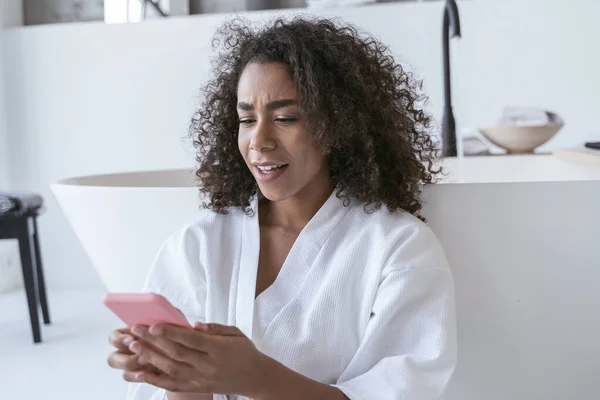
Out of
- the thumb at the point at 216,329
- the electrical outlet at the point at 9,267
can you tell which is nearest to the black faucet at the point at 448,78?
the thumb at the point at 216,329

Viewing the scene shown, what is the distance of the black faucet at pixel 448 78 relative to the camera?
2.44 metres

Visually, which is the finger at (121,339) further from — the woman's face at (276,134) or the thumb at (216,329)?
the woman's face at (276,134)

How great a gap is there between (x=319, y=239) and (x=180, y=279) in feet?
0.81

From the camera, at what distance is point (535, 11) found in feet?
10.0

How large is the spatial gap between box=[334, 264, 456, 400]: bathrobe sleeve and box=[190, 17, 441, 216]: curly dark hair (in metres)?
0.17

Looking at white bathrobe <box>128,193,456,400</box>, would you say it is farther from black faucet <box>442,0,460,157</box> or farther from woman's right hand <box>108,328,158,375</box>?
black faucet <box>442,0,460,157</box>

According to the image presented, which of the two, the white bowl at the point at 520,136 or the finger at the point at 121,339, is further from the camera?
the white bowl at the point at 520,136

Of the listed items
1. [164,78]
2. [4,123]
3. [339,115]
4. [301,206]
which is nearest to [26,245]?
[164,78]

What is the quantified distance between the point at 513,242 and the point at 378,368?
449 millimetres

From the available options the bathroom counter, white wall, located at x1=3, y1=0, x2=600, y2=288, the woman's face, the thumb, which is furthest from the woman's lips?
white wall, located at x1=3, y1=0, x2=600, y2=288

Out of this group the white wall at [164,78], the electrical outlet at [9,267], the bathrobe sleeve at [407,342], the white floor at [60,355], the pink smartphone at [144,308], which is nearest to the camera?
the pink smartphone at [144,308]

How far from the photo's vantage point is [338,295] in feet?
3.84

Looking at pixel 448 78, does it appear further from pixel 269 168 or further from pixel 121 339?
pixel 121 339

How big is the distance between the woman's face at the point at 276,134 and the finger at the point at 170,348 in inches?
14.8
